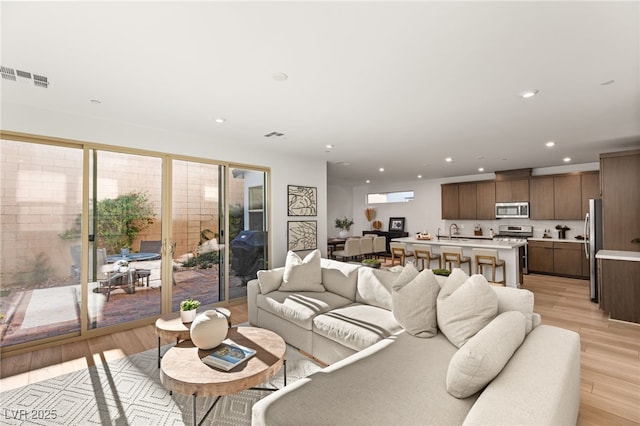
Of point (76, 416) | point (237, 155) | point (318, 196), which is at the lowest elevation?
point (76, 416)

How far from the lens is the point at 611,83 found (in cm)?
261

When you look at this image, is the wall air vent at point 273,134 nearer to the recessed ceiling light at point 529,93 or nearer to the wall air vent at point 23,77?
the wall air vent at point 23,77

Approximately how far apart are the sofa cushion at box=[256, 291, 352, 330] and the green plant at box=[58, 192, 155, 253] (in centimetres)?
191

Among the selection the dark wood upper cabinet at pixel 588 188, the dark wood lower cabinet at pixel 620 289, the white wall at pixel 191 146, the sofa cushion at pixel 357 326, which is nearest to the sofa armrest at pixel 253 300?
the sofa cushion at pixel 357 326

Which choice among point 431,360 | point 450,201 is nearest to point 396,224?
point 450,201

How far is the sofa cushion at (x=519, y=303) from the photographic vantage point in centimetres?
206

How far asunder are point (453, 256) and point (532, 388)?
470 centimetres

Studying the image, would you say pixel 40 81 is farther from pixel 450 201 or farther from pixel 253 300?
pixel 450 201

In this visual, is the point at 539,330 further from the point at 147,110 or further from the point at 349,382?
the point at 147,110

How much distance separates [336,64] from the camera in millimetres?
2295

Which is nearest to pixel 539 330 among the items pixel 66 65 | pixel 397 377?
pixel 397 377

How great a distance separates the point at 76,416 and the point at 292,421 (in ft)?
6.11

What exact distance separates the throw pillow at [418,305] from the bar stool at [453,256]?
3.63m

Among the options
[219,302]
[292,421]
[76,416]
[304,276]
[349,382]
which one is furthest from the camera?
[219,302]
